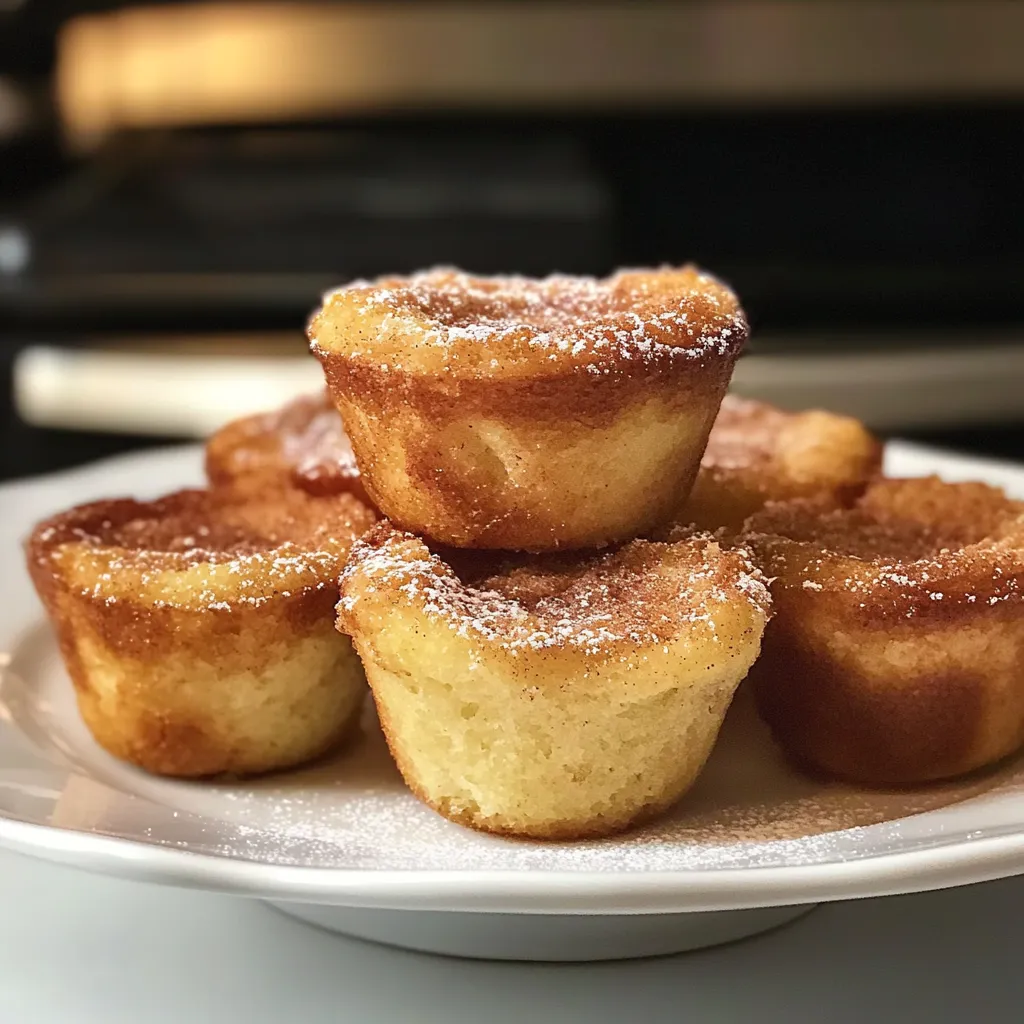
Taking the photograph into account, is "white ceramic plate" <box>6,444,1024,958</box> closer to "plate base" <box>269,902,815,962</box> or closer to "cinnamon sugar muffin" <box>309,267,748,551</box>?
"plate base" <box>269,902,815,962</box>

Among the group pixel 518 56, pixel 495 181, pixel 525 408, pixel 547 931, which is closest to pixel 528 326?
pixel 525 408

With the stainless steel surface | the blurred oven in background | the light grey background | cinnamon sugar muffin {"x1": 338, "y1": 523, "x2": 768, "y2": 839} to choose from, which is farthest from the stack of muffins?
the stainless steel surface

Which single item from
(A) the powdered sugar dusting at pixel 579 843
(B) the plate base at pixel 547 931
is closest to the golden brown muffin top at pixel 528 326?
(A) the powdered sugar dusting at pixel 579 843

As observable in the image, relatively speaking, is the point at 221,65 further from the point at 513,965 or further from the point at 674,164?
the point at 513,965

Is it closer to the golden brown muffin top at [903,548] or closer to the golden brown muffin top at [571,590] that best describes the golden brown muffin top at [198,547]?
the golden brown muffin top at [571,590]

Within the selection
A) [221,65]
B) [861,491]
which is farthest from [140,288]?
[861,491]

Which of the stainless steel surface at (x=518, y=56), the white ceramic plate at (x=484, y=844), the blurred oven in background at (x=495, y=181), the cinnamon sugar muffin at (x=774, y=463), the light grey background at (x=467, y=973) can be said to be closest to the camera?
the white ceramic plate at (x=484, y=844)

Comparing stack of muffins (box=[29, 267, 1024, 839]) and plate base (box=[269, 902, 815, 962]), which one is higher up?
stack of muffins (box=[29, 267, 1024, 839])
